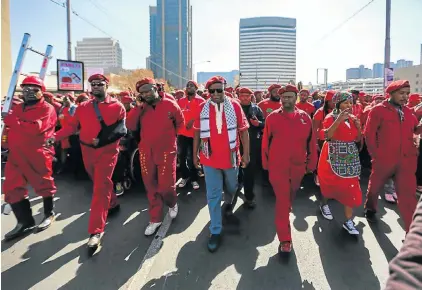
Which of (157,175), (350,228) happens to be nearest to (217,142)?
(157,175)

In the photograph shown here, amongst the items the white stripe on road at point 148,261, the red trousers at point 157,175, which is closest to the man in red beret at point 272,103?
the red trousers at point 157,175

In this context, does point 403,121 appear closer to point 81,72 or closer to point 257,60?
point 81,72

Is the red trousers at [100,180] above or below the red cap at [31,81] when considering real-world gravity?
below

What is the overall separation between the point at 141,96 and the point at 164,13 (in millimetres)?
116197

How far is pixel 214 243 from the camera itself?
12.2 ft

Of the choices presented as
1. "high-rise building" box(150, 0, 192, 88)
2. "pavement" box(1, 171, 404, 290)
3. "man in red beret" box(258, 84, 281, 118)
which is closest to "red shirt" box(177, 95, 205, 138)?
"man in red beret" box(258, 84, 281, 118)

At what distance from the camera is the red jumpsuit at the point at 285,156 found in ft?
11.8

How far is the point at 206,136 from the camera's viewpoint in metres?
3.86

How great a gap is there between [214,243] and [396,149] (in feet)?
8.33

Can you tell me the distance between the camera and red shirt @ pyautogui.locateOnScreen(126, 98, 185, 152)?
4.20 m

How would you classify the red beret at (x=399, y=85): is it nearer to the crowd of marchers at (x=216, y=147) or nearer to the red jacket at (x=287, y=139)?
the crowd of marchers at (x=216, y=147)

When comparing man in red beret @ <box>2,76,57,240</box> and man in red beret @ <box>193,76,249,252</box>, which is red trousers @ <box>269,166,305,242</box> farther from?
man in red beret @ <box>2,76,57,240</box>

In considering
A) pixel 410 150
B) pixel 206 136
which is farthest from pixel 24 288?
pixel 410 150

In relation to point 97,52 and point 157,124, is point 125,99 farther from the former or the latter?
point 97,52
